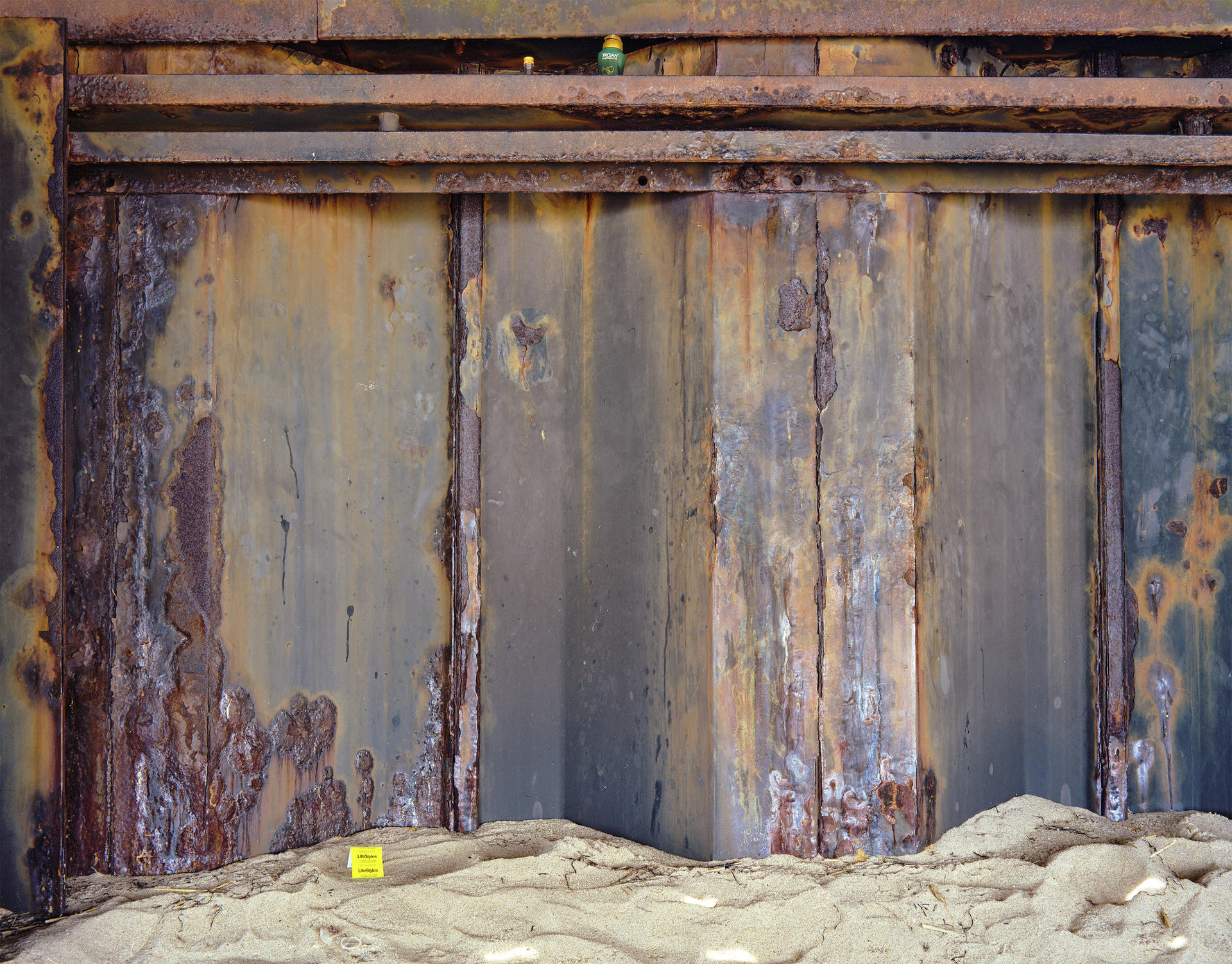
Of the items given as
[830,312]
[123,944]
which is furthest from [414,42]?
[123,944]

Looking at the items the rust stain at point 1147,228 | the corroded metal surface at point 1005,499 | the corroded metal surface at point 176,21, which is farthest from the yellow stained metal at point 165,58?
the rust stain at point 1147,228

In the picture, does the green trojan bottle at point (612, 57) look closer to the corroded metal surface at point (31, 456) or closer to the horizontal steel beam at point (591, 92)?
the horizontal steel beam at point (591, 92)

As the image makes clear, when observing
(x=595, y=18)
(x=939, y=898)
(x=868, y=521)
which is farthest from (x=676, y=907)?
(x=595, y=18)

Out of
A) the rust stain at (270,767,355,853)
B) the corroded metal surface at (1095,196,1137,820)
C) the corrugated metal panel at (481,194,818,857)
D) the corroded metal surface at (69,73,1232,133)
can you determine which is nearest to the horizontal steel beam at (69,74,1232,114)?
the corroded metal surface at (69,73,1232,133)

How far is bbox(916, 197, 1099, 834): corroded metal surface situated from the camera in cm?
194

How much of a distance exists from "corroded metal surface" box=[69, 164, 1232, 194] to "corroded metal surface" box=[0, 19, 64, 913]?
167mm

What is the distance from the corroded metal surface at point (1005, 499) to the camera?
1944 millimetres

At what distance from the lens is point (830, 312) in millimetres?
1892

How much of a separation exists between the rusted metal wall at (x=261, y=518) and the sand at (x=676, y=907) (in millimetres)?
199

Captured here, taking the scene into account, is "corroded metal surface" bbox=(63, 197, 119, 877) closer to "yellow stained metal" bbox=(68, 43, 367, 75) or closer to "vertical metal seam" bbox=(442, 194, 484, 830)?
"yellow stained metal" bbox=(68, 43, 367, 75)

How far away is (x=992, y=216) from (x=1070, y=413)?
581mm

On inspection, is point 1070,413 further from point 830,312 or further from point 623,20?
point 623,20

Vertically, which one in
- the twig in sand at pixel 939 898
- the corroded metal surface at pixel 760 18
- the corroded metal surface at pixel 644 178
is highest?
the corroded metal surface at pixel 760 18

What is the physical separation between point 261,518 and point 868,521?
1.52 m
